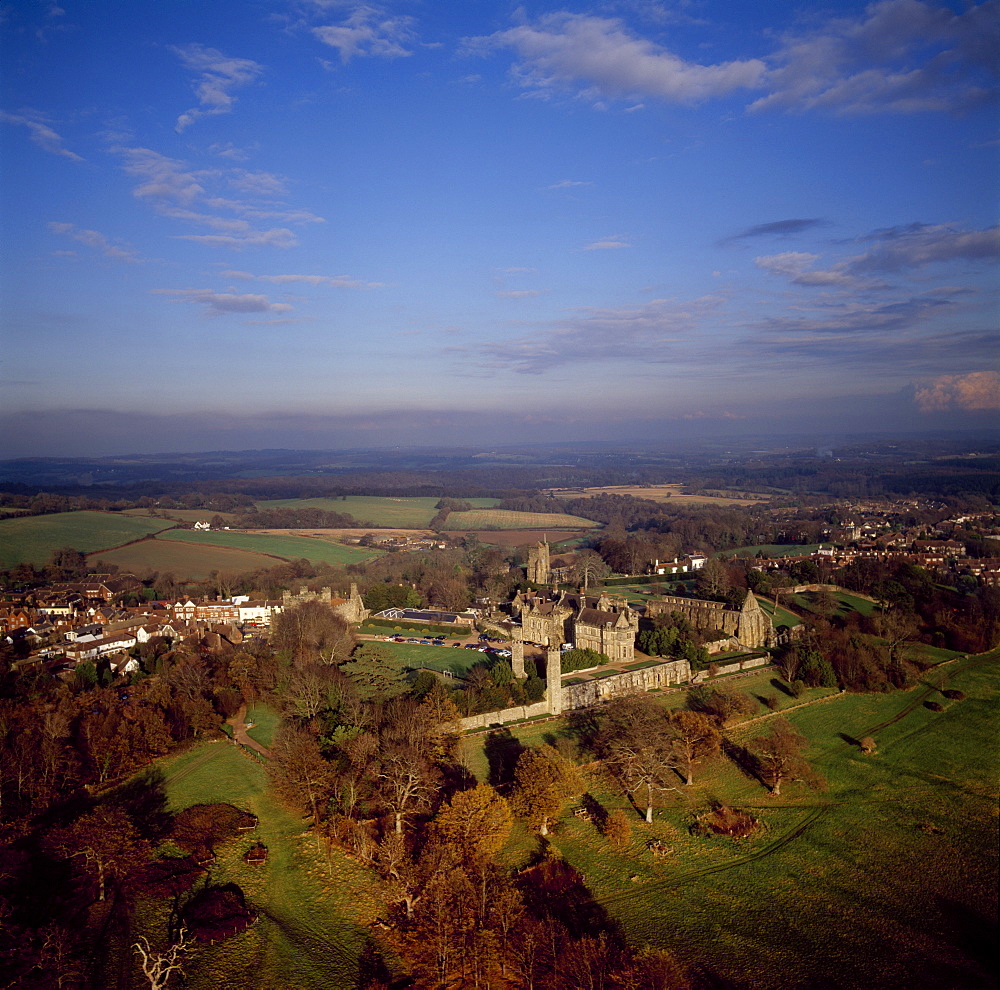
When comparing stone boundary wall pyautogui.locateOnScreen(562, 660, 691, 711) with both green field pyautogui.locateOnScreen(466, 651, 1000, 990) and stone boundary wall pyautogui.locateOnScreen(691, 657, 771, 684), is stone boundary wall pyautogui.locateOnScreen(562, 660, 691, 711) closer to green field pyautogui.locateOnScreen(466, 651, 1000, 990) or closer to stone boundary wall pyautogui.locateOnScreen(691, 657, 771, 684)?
stone boundary wall pyautogui.locateOnScreen(691, 657, 771, 684)

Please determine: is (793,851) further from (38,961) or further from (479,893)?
(38,961)

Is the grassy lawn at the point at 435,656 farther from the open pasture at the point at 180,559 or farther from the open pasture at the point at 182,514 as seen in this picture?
the open pasture at the point at 182,514

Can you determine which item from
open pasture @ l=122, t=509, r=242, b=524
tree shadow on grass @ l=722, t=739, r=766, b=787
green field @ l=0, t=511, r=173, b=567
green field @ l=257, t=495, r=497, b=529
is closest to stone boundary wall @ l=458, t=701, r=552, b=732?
tree shadow on grass @ l=722, t=739, r=766, b=787

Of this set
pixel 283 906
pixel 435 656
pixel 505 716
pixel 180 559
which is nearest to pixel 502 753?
pixel 505 716

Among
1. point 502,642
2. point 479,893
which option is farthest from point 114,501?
point 479,893

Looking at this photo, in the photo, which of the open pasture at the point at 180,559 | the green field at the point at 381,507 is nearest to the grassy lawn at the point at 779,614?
the open pasture at the point at 180,559
